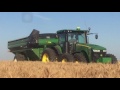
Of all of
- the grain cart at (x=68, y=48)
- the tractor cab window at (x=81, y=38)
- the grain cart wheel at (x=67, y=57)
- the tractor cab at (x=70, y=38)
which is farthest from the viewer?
the tractor cab window at (x=81, y=38)

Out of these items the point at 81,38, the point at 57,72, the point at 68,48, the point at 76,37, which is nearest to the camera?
the point at 57,72

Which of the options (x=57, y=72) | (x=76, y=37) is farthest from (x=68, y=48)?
(x=57, y=72)

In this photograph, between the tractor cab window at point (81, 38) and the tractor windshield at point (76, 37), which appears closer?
the tractor windshield at point (76, 37)

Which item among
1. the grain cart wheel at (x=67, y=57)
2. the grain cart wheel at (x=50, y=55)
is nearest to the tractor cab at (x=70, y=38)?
the grain cart wheel at (x=50, y=55)

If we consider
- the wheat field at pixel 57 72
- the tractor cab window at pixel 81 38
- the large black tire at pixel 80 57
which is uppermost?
the tractor cab window at pixel 81 38

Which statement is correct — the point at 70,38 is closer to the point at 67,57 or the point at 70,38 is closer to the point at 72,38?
the point at 72,38

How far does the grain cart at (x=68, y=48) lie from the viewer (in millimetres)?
12555

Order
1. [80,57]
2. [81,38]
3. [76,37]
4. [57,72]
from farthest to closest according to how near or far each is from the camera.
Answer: [81,38]
[76,37]
[80,57]
[57,72]

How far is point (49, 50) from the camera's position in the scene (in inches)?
536

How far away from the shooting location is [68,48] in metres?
13.2

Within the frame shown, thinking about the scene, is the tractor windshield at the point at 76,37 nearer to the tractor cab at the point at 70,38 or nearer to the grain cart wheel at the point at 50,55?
the tractor cab at the point at 70,38
